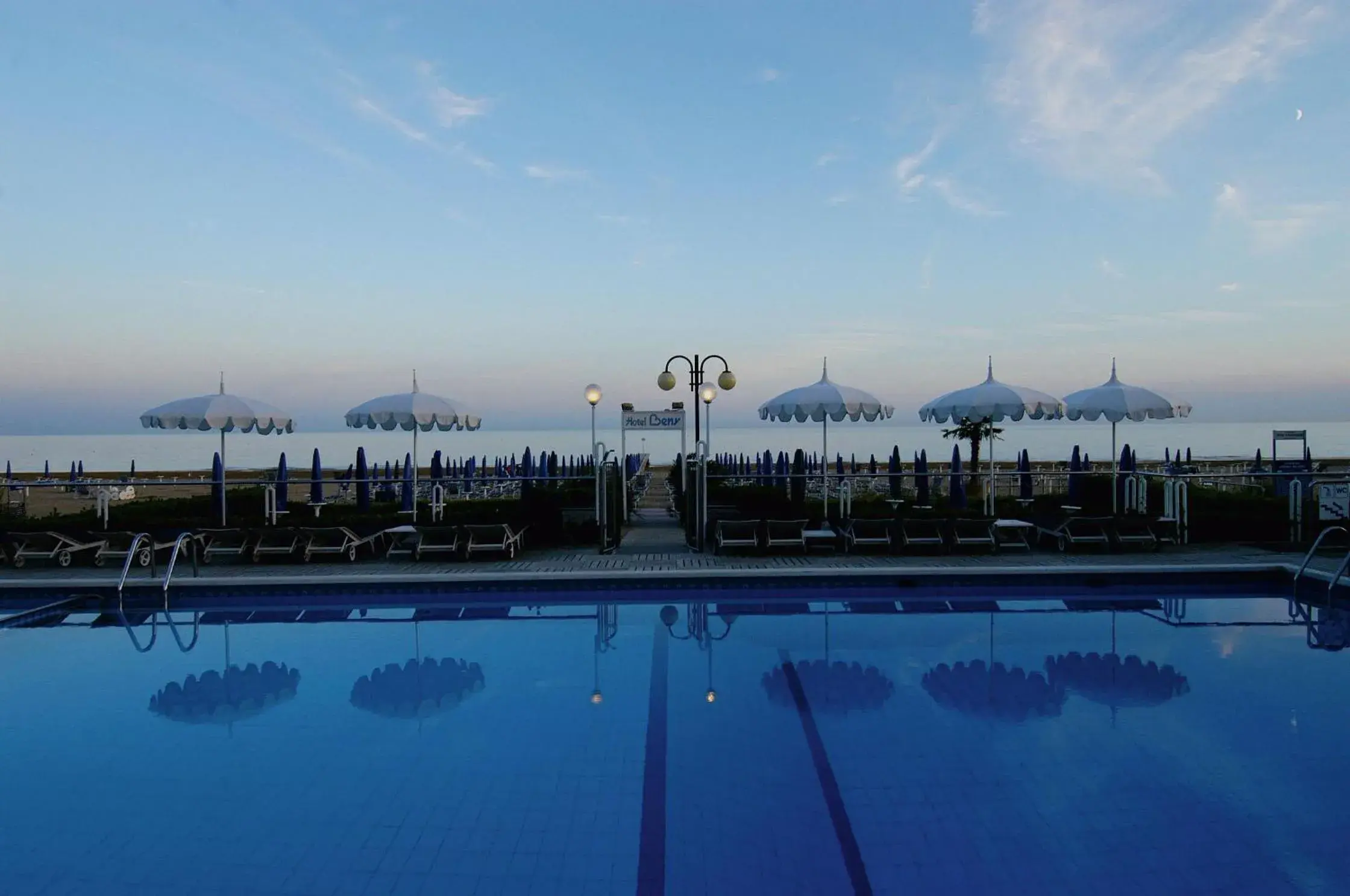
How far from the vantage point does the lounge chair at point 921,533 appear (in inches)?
386

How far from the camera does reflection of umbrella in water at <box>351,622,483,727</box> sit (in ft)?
17.7

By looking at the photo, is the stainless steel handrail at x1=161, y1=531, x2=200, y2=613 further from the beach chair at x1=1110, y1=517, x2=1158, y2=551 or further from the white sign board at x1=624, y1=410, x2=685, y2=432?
the beach chair at x1=1110, y1=517, x2=1158, y2=551

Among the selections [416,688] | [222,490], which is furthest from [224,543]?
[416,688]

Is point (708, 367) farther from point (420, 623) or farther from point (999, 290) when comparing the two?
point (999, 290)

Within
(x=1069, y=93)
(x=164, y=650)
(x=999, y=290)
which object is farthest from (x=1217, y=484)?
(x=164, y=650)

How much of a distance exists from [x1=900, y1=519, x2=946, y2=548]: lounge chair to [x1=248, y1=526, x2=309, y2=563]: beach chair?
7.07 metres

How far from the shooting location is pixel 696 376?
11.7 metres

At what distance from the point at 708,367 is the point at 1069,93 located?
22.6ft

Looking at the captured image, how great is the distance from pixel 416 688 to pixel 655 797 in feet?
8.69

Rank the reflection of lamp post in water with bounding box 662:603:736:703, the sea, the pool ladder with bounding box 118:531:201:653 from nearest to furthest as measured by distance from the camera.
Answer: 1. the reflection of lamp post in water with bounding box 662:603:736:703
2. the pool ladder with bounding box 118:531:201:653
3. the sea

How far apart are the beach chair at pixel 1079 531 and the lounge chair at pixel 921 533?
1.42 m

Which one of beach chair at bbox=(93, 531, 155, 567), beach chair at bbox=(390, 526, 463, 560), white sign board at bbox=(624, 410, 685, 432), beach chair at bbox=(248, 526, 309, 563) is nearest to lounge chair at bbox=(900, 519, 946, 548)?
white sign board at bbox=(624, 410, 685, 432)

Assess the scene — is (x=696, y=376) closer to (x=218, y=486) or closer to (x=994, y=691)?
(x=218, y=486)

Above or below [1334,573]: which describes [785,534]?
above
